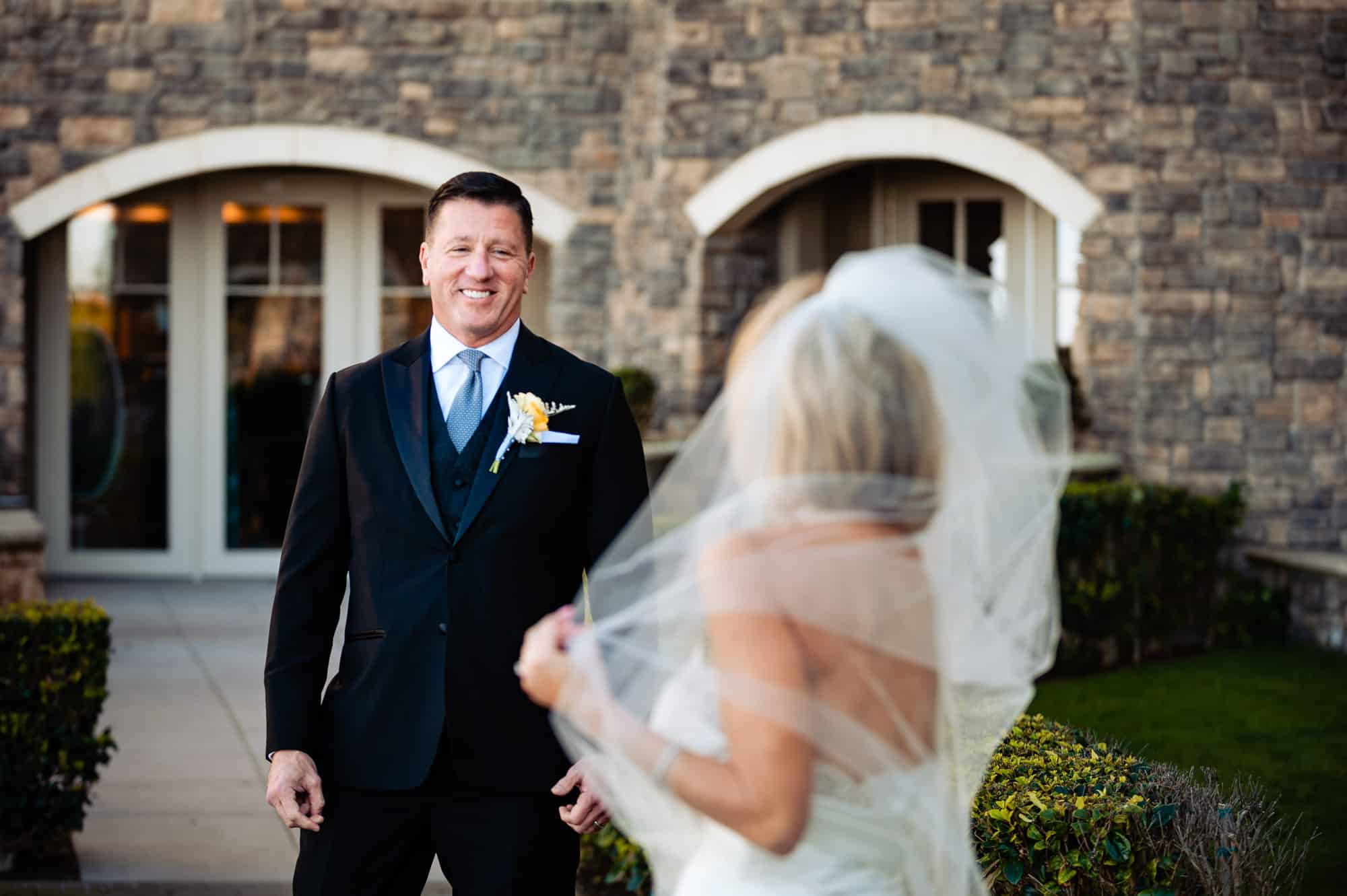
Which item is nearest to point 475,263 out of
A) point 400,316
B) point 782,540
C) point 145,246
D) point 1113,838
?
point 782,540

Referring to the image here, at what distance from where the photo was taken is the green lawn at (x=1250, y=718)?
217 inches

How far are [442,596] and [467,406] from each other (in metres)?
0.35

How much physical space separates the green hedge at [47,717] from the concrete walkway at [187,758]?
24cm

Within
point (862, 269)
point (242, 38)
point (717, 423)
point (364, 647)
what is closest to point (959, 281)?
point (862, 269)

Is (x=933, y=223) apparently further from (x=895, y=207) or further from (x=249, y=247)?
(x=249, y=247)

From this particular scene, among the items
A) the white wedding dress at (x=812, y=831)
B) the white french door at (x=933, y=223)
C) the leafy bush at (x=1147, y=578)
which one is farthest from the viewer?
the white french door at (x=933, y=223)

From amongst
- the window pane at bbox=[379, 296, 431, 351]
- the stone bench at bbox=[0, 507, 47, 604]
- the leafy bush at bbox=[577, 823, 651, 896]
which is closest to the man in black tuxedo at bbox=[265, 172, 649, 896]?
the leafy bush at bbox=[577, 823, 651, 896]

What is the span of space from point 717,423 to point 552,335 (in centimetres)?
879

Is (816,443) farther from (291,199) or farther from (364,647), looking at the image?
(291,199)

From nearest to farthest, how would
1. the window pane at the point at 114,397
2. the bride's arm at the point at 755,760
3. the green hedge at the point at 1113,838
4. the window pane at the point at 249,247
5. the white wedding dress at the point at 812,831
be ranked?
the bride's arm at the point at 755,760 → the white wedding dress at the point at 812,831 → the green hedge at the point at 1113,838 → the window pane at the point at 114,397 → the window pane at the point at 249,247

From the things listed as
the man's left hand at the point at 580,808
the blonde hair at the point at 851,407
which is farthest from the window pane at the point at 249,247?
the blonde hair at the point at 851,407

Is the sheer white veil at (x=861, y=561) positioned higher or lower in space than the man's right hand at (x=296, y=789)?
higher

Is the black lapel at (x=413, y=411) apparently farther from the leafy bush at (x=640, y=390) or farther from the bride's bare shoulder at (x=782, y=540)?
the leafy bush at (x=640, y=390)

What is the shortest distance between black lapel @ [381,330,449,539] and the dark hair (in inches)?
9.4
